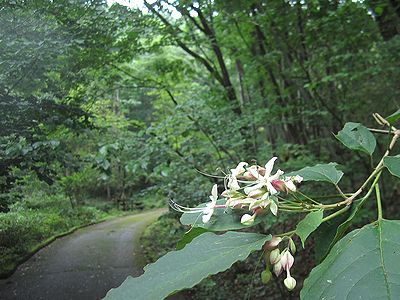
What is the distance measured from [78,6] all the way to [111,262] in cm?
570

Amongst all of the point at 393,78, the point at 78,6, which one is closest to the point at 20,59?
the point at 78,6

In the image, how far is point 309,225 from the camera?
0.71 metres

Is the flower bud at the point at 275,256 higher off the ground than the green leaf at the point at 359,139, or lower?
lower

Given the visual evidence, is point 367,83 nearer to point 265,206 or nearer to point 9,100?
point 9,100

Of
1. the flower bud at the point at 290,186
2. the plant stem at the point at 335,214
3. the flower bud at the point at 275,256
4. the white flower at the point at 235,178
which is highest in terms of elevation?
the white flower at the point at 235,178

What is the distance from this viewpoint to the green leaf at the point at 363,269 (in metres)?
0.55

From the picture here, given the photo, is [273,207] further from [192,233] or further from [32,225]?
[32,225]

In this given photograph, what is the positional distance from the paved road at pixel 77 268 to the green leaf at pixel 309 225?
5.72 metres

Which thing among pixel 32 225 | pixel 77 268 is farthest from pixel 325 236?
pixel 32 225

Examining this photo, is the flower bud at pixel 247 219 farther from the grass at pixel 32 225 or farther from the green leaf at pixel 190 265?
the grass at pixel 32 225

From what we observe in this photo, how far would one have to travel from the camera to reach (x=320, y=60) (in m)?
4.99

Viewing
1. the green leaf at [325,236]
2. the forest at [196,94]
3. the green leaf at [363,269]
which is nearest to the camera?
the green leaf at [363,269]

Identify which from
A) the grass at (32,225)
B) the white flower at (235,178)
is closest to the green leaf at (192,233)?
the white flower at (235,178)

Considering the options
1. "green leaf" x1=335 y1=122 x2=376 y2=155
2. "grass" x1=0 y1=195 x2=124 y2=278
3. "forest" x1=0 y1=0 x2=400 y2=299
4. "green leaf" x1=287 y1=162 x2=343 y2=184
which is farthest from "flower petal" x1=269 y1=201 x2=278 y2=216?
"grass" x1=0 y1=195 x2=124 y2=278
